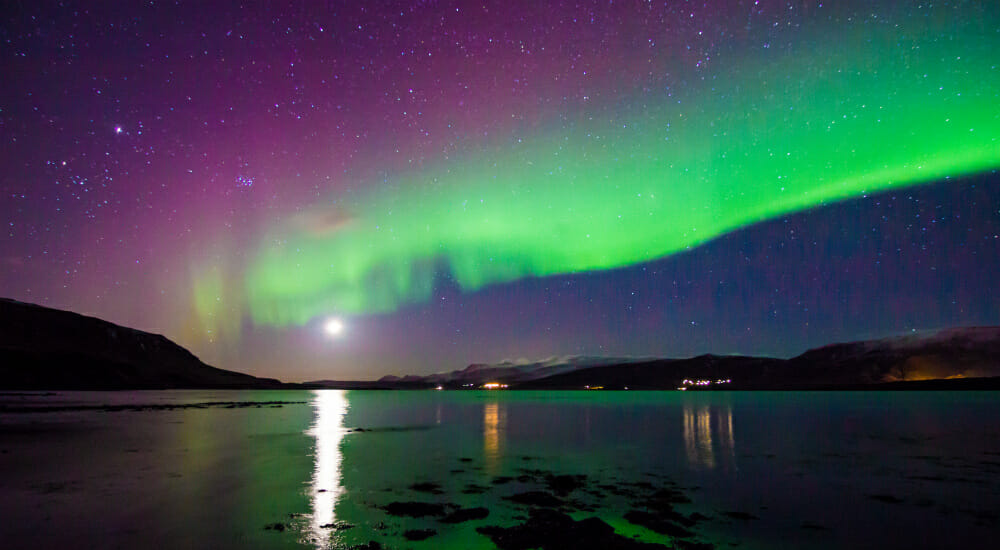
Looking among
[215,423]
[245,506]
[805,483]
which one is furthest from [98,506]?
[215,423]

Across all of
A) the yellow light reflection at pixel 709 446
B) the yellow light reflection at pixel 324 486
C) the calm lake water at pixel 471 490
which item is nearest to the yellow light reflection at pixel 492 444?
the calm lake water at pixel 471 490

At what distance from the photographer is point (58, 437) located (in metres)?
40.7

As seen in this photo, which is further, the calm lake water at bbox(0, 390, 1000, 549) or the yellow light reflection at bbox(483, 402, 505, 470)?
the yellow light reflection at bbox(483, 402, 505, 470)

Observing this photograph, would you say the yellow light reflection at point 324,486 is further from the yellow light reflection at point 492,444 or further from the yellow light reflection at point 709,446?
the yellow light reflection at point 709,446

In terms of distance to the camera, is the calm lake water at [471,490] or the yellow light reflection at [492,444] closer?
the calm lake water at [471,490]

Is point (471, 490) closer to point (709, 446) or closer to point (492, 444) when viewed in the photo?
point (492, 444)

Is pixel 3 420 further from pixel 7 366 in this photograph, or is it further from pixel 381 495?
pixel 7 366

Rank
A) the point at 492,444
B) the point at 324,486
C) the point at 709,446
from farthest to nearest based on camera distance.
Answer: the point at 492,444, the point at 709,446, the point at 324,486

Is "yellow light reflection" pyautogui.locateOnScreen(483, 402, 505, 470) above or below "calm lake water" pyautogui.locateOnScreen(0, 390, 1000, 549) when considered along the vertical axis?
below

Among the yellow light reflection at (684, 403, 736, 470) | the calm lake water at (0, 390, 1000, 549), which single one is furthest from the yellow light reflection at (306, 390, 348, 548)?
the yellow light reflection at (684, 403, 736, 470)

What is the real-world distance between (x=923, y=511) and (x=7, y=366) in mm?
264338

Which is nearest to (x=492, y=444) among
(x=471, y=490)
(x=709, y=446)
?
(x=709, y=446)

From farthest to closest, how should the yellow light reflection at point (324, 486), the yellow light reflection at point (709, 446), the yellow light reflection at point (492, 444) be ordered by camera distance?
the yellow light reflection at point (709, 446)
the yellow light reflection at point (492, 444)
the yellow light reflection at point (324, 486)

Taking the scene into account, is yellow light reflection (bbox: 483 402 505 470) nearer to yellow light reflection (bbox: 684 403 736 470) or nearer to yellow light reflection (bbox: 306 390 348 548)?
yellow light reflection (bbox: 306 390 348 548)
